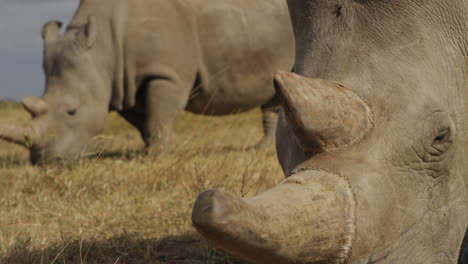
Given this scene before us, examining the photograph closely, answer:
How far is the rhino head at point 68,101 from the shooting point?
6.02 metres

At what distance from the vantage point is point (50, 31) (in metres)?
6.43

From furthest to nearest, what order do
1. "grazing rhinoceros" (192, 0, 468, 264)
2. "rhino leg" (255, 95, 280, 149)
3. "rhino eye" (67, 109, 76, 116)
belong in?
"rhino leg" (255, 95, 280, 149) < "rhino eye" (67, 109, 76, 116) < "grazing rhinoceros" (192, 0, 468, 264)

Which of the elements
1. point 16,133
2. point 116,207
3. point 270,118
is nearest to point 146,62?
point 16,133

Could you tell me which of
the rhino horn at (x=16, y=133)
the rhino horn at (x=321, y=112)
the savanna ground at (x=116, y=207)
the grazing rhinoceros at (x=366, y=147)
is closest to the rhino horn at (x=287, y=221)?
the grazing rhinoceros at (x=366, y=147)

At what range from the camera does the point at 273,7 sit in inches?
264

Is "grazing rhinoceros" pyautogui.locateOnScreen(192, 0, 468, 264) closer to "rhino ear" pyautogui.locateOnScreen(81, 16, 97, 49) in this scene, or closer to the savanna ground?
the savanna ground

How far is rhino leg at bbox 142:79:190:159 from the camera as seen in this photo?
245 inches

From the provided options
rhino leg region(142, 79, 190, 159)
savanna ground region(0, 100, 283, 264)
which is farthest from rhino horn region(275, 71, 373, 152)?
rhino leg region(142, 79, 190, 159)

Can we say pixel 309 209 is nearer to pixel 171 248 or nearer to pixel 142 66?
pixel 171 248

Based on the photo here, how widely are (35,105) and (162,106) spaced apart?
1065mm

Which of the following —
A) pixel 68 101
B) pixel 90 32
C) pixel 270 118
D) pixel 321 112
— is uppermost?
pixel 321 112

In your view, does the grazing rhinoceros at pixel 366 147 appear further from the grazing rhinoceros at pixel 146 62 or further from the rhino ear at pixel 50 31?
the rhino ear at pixel 50 31

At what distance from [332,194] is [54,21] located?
17.4 feet

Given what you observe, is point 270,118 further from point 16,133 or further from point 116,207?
point 116,207
